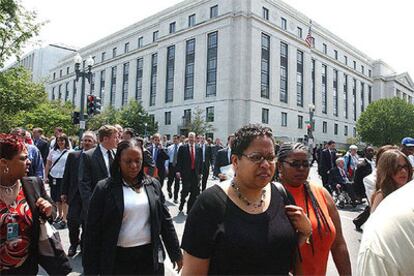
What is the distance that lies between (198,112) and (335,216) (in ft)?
131

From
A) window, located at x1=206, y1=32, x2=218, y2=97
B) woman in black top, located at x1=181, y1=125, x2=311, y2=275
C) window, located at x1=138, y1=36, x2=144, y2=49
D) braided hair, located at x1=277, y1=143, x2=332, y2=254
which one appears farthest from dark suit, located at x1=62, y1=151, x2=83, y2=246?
window, located at x1=138, y1=36, x2=144, y2=49

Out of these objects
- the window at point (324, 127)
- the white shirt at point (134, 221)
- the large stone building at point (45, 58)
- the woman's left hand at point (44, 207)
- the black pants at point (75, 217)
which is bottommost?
the black pants at point (75, 217)

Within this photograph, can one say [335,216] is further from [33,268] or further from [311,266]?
[33,268]

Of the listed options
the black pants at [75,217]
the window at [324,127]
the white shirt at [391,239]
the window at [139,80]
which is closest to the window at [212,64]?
the window at [139,80]

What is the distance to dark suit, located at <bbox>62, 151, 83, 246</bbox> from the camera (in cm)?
530

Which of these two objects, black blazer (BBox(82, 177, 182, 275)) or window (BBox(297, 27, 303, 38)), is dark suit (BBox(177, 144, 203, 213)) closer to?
black blazer (BBox(82, 177, 182, 275))

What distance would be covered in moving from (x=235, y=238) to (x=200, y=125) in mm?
39552

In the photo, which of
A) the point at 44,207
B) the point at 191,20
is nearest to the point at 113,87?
the point at 191,20

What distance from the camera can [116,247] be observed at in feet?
10.0

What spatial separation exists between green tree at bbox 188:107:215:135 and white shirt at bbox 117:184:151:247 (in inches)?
1471

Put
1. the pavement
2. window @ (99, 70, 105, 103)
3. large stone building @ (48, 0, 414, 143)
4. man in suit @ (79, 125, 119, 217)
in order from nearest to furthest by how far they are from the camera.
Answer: man in suit @ (79, 125, 119, 217)
the pavement
large stone building @ (48, 0, 414, 143)
window @ (99, 70, 105, 103)

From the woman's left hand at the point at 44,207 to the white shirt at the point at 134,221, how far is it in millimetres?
665

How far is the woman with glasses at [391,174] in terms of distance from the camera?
4.10m

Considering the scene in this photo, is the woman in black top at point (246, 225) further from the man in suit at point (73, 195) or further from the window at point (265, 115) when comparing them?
the window at point (265, 115)
